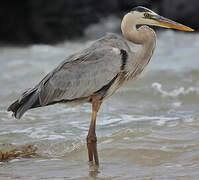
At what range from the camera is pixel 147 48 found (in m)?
6.44

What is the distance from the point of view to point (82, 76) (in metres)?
6.58

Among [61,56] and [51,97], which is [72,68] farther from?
[61,56]

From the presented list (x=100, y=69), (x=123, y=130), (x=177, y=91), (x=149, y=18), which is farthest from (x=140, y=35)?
(x=177, y=91)

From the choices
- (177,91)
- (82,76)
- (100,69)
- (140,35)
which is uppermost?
(140,35)

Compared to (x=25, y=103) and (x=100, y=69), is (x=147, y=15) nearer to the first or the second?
(x=100, y=69)

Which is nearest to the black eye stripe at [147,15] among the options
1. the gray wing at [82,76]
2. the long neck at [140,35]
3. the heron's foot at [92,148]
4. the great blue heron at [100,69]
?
the great blue heron at [100,69]

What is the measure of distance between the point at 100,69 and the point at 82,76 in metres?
0.29

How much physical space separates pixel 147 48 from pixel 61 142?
179 cm

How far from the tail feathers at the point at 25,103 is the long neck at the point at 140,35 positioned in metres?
1.24

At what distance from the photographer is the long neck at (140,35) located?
6402mm

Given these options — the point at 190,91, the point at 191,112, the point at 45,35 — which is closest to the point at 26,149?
the point at 191,112

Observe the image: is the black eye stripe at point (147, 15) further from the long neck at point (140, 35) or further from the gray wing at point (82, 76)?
the gray wing at point (82, 76)

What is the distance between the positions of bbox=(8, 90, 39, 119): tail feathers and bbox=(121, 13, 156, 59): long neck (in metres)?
1.24

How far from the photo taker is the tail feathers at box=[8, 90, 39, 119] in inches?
259
